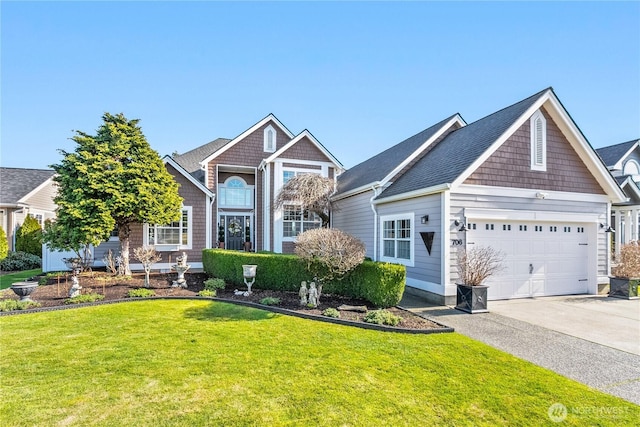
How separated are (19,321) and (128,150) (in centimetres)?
692

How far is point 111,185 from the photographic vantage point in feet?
35.7

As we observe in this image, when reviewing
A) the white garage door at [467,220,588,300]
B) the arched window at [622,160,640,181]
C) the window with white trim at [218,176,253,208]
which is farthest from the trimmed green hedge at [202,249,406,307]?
the arched window at [622,160,640,181]

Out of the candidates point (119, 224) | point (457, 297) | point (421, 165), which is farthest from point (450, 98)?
point (119, 224)

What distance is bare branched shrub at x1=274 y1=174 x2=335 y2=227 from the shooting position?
15.1 metres

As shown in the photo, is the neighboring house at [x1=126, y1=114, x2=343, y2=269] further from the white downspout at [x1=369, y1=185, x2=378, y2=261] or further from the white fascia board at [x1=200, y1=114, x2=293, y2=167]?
the white downspout at [x1=369, y1=185, x2=378, y2=261]

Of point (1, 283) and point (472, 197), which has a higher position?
point (472, 197)

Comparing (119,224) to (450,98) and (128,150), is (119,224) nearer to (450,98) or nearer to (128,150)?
(128,150)

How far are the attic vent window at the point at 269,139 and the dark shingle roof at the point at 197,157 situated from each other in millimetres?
2970

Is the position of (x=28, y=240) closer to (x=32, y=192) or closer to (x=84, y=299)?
(x=32, y=192)

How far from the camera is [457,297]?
331 inches

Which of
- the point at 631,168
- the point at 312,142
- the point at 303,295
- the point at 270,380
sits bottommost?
the point at 270,380

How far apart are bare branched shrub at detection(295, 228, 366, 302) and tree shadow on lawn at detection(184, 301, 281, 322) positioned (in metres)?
1.64

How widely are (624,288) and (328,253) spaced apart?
32.7 feet

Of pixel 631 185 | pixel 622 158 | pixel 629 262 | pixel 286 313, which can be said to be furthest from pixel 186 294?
pixel 622 158
